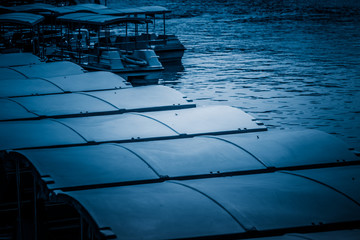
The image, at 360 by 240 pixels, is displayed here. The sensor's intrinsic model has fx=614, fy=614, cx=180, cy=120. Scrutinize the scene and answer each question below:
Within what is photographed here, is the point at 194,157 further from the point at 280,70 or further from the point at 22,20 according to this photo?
the point at 280,70

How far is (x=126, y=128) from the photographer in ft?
36.0

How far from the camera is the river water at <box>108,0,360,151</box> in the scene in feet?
81.9

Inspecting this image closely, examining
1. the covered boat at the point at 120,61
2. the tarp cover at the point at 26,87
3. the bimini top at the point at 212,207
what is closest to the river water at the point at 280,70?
the covered boat at the point at 120,61

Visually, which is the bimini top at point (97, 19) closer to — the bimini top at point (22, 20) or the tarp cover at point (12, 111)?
the bimini top at point (22, 20)

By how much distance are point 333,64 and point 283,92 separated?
9089 mm

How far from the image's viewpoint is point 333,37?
51.6 m

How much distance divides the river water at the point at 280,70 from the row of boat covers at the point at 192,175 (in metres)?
11.0

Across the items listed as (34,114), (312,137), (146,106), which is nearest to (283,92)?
(146,106)

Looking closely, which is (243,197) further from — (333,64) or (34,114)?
(333,64)

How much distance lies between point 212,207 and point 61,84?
452 inches

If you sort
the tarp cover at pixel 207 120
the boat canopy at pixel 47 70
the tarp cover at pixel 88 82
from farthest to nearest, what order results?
1. the boat canopy at pixel 47 70
2. the tarp cover at pixel 88 82
3. the tarp cover at pixel 207 120

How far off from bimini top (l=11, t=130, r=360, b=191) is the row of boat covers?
1cm

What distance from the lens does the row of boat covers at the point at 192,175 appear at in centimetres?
593

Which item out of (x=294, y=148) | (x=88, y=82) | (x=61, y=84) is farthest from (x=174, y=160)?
(x=88, y=82)
